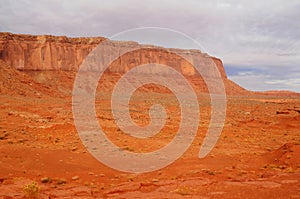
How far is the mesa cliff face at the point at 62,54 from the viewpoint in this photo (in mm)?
65312

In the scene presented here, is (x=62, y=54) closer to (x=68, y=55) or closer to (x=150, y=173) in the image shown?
(x=68, y=55)

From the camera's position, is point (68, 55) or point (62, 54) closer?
point (62, 54)

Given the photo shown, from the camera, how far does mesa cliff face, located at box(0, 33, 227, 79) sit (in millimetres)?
65312

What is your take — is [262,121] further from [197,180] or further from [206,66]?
[206,66]

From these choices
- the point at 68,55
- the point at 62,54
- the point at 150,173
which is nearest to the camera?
the point at 150,173

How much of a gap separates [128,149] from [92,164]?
8.11 feet

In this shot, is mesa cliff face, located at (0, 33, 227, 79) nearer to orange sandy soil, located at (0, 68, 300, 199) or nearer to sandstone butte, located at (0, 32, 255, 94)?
sandstone butte, located at (0, 32, 255, 94)

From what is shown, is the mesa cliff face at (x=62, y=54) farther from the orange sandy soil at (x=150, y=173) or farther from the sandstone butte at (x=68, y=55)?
the orange sandy soil at (x=150, y=173)

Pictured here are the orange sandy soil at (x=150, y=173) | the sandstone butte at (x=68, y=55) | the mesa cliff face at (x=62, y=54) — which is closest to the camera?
the orange sandy soil at (x=150, y=173)

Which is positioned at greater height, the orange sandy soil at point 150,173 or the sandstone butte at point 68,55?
the sandstone butte at point 68,55

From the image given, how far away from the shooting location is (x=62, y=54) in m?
72.8

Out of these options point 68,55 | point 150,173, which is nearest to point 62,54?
point 68,55

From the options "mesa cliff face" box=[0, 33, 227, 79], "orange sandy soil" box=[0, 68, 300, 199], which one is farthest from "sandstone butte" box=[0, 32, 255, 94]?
"orange sandy soil" box=[0, 68, 300, 199]

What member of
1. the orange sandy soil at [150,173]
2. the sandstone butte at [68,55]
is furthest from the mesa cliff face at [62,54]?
the orange sandy soil at [150,173]
